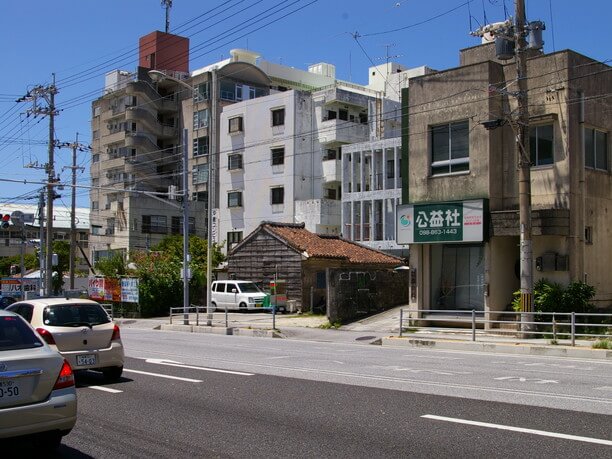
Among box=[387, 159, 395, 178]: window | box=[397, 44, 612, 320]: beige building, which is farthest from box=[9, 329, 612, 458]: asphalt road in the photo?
box=[387, 159, 395, 178]: window

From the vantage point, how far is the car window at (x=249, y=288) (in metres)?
39.4

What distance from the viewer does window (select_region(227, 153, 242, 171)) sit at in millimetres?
56969

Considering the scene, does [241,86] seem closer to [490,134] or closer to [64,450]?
[490,134]

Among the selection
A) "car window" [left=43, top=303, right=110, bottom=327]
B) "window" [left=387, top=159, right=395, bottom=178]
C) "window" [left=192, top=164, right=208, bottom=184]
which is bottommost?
"car window" [left=43, top=303, right=110, bottom=327]

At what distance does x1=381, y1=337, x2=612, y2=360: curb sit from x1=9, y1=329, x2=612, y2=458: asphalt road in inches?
57.9

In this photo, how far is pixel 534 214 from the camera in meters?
22.8

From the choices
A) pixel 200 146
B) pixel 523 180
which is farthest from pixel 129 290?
pixel 200 146

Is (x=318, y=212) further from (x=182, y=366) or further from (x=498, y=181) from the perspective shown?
(x=182, y=366)

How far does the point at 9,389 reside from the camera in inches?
275

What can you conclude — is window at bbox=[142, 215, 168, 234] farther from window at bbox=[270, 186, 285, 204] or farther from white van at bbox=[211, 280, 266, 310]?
white van at bbox=[211, 280, 266, 310]

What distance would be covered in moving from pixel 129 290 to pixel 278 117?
20.5 meters

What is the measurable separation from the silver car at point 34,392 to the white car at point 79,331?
497 cm

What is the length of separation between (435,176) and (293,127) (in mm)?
28128

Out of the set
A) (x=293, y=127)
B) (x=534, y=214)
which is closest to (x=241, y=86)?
(x=293, y=127)
